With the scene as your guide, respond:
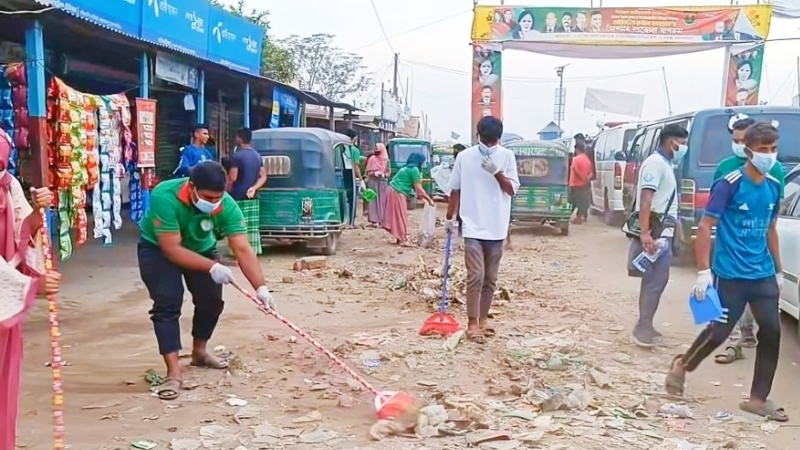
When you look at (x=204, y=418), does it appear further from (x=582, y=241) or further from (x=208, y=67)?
(x=582, y=241)

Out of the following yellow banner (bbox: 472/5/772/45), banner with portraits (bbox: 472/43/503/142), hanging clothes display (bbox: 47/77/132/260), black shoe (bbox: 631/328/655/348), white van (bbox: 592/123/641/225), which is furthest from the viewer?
banner with portraits (bbox: 472/43/503/142)

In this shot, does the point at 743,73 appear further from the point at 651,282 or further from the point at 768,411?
the point at 768,411

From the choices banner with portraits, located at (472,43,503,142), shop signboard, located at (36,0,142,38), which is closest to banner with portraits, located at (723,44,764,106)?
banner with portraits, located at (472,43,503,142)

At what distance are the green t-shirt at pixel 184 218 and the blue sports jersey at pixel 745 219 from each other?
2.92 m

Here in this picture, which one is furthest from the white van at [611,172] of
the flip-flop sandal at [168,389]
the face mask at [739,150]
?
the flip-flop sandal at [168,389]

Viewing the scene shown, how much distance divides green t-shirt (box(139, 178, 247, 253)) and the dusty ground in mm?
942

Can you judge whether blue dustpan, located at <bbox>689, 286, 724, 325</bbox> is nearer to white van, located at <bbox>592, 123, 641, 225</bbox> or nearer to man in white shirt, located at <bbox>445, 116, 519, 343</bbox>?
man in white shirt, located at <bbox>445, 116, 519, 343</bbox>

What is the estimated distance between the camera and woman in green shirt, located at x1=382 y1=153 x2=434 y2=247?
12.5 meters

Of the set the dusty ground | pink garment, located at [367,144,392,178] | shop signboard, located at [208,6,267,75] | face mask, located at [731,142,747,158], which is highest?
shop signboard, located at [208,6,267,75]

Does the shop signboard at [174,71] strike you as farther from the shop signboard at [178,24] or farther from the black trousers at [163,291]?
the black trousers at [163,291]

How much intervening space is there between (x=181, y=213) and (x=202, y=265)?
0.35m

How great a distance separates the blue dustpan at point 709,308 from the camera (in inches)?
184

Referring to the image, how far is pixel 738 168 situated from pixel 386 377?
261 centimetres

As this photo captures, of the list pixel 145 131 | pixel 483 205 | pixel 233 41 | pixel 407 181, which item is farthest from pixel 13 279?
pixel 233 41
